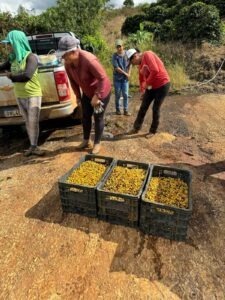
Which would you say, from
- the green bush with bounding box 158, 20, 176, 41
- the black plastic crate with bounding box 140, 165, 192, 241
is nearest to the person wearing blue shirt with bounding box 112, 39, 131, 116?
the black plastic crate with bounding box 140, 165, 192, 241

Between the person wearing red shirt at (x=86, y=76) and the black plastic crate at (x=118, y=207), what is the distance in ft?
4.33

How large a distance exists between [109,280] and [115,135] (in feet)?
10.8

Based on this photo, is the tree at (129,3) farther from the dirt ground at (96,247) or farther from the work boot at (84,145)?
the dirt ground at (96,247)

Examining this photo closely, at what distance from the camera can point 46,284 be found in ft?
7.93

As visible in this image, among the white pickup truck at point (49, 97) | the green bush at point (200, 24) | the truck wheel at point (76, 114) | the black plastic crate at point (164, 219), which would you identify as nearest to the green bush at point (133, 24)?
the green bush at point (200, 24)

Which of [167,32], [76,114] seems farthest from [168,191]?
[167,32]

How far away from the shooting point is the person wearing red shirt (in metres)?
3.43

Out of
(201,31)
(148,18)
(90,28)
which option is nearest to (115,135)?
(201,31)

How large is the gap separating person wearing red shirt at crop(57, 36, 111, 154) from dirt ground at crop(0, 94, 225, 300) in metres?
0.91

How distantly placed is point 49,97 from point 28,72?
2.26 ft

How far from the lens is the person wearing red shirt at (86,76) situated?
135 inches

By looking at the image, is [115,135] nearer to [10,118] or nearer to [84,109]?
[84,109]

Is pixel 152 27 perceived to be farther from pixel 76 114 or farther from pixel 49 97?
pixel 49 97

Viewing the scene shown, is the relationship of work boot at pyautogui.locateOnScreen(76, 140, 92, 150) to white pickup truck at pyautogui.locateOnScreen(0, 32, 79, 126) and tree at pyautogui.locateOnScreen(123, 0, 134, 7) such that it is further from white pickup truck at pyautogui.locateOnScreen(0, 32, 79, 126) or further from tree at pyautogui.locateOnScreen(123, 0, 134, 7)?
tree at pyautogui.locateOnScreen(123, 0, 134, 7)
